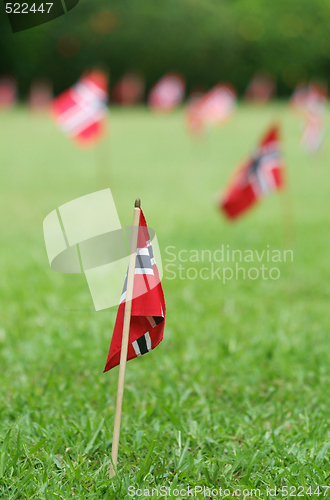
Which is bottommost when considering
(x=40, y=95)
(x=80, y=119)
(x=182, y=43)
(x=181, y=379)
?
(x=181, y=379)

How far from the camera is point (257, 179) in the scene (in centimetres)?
513

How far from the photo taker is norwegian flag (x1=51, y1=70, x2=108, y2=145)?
21.4ft

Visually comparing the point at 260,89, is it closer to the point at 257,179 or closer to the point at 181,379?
the point at 257,179

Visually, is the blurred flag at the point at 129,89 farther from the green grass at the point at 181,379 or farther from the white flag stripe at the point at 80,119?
the white flag stripe at the point at 80,119

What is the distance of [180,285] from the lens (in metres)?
5.27

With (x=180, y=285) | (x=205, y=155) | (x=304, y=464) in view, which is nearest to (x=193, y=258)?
(x=180, y=285)

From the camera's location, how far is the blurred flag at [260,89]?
1713 inches

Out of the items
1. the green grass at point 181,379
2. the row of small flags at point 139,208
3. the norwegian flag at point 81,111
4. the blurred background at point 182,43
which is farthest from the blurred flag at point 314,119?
the blurred background at point 182,43

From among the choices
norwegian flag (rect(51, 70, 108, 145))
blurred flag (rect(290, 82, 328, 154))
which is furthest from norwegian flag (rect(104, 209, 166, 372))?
blurred flag (rect(290, 82, 328, 154))

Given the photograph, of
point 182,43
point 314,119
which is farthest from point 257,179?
point 182,43

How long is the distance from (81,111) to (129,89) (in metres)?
34.9

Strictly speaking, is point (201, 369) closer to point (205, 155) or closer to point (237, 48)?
point (205, 155)

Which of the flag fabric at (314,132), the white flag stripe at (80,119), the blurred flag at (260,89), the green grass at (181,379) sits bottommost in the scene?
the green grass at (181,379)

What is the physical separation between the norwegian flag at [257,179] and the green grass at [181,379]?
0.77 meters
